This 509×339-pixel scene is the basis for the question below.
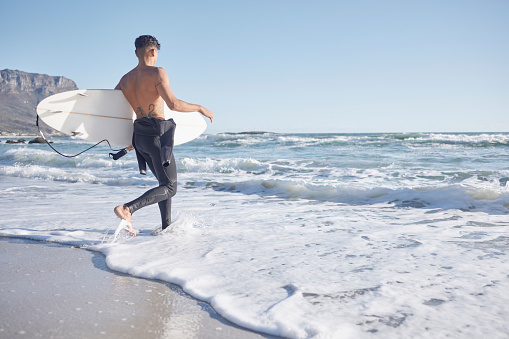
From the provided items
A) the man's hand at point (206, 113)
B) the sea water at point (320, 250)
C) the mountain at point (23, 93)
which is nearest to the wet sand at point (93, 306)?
the sea water at point (320, 250)

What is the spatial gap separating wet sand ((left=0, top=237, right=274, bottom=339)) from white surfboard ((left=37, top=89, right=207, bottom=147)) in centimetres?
159

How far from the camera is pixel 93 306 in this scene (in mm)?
2025

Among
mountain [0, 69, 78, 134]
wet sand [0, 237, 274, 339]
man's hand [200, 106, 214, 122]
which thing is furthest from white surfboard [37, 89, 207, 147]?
mountain [0, 69, 78, 134]

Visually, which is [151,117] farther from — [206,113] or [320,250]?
[320,250]

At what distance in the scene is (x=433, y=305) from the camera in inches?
82.4

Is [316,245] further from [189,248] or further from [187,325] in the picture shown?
[187,325]

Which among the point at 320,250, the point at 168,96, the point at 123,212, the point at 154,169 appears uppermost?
the point at 168,96

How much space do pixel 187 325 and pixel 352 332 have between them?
747mm

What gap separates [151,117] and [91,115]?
3.60 feet

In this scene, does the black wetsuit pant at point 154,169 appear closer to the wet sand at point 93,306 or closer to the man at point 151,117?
the man at point 151,117

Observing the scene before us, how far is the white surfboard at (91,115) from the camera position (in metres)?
4.01

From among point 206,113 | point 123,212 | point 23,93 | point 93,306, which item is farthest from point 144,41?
point 23,93

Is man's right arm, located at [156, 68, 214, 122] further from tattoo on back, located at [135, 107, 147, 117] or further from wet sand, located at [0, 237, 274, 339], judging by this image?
wet sand, located at [0, 237, 274, 339]

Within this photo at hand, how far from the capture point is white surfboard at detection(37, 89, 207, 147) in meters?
4.01
